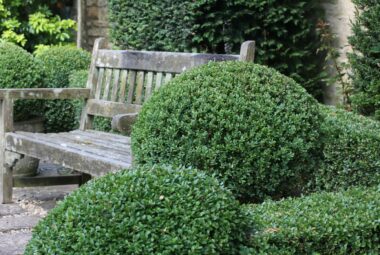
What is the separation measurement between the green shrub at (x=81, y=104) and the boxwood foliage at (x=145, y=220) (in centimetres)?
380

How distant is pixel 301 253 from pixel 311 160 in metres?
1.18

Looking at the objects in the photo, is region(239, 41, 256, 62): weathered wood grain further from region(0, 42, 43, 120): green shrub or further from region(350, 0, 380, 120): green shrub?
region(0, 42, 43, 120): green shrub

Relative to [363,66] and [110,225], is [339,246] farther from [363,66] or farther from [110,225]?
[363,66]

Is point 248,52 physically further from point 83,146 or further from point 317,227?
point 317,227

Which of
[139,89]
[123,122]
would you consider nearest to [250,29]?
[139,89]

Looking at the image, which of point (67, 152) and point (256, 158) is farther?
point (67, 152)

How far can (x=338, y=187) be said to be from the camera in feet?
14.1

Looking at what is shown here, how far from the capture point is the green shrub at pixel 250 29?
291 inches

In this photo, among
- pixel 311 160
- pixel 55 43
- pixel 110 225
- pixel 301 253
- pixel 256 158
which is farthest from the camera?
pixel 55 43

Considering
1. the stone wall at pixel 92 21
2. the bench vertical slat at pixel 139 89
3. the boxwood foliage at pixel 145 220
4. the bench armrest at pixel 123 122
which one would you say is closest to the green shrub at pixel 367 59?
the bench vertical slat at pixel 139 89

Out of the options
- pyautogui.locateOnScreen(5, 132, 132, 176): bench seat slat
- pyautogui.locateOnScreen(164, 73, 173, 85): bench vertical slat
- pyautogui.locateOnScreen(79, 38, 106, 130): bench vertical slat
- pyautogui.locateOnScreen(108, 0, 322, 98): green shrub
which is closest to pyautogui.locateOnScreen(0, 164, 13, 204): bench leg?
pyautogui.locateOnScreen(5, 132, 132, 176): bench seat slat

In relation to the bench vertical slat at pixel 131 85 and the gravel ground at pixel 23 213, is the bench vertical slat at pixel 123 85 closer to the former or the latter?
the bench vertical slat at pixel 131 85

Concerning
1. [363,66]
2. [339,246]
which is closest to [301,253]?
[339,246]

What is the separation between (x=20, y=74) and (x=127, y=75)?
170 centimetres
